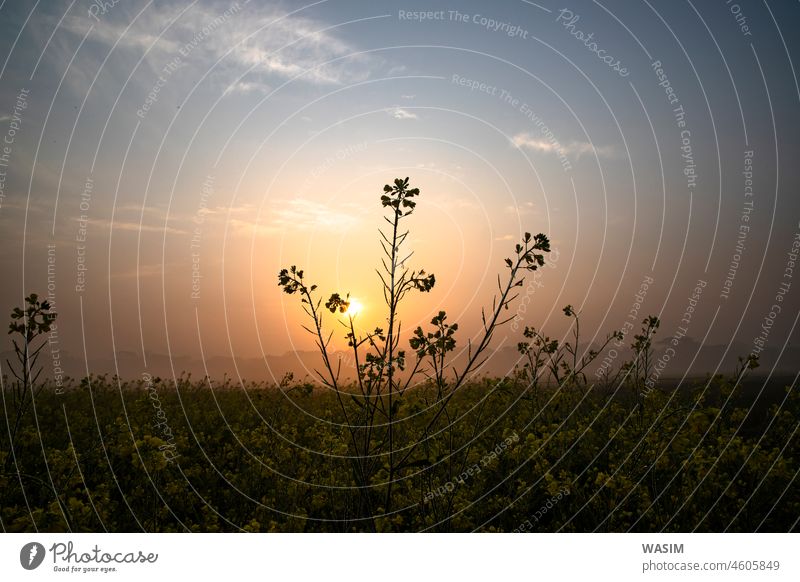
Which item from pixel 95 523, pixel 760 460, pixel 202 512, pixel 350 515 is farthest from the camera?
pixel 202 512

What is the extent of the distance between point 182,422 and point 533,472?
17.7 feet

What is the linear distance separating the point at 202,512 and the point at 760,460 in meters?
5.43

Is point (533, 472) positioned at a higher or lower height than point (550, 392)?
lower

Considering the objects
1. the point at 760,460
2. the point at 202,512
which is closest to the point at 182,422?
the point at 202,512

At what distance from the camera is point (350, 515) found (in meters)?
4.79

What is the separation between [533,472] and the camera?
227 inches
